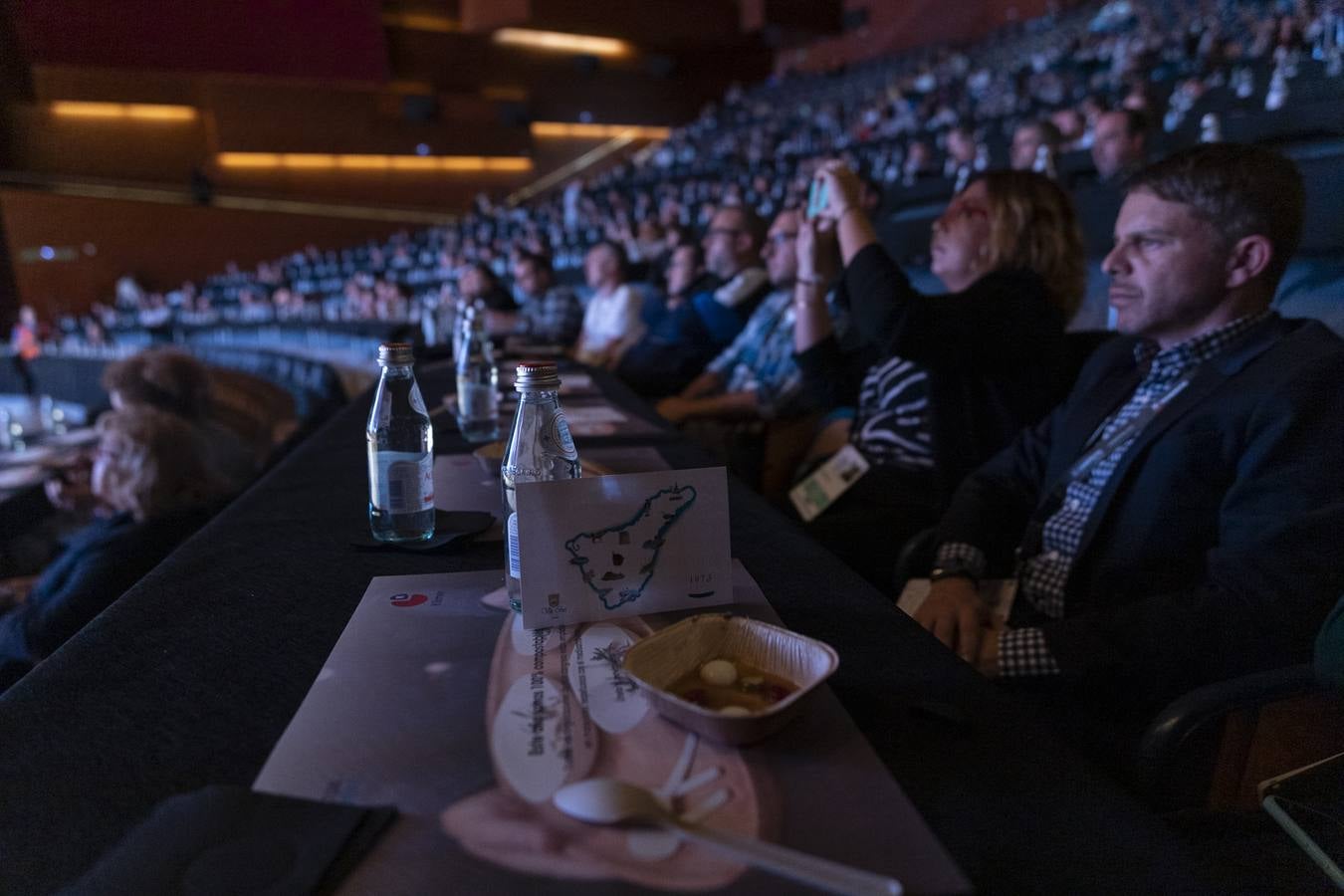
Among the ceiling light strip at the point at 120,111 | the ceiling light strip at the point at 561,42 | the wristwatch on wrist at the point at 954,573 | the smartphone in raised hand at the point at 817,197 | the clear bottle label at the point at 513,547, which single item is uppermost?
the ceiling light strip at the point at 561,42

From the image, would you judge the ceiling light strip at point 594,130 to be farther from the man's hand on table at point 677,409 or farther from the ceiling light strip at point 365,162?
the man's hand on table at point 677,409

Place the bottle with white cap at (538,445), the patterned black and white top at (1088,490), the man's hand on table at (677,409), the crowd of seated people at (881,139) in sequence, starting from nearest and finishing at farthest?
1. the bottle with white cap at (538,445)
2. the patterned black and white top at (1088,490)
3. the man's hand on table at (677,409)
4. the crowd of seated people at (881,139)

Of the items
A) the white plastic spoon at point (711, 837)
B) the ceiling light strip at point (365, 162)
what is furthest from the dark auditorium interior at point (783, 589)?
the ceiling light strip at point (365, 162)

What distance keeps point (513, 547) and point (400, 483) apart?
0.88 feet

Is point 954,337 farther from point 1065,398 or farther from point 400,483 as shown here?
point 400,483

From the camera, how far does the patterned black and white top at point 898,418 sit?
172 cm

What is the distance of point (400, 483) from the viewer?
91cm

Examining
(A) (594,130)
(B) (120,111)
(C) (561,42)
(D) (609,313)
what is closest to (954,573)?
(D) (609,313)

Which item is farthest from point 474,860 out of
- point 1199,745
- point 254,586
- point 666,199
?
point 666,199

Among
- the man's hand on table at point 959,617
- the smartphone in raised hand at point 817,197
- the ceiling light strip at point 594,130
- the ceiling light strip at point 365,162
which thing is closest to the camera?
the man's hand on table at point 959,617

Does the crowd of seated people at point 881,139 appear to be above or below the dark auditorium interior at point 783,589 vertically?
above

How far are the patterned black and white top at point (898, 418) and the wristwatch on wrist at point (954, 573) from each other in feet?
1.53

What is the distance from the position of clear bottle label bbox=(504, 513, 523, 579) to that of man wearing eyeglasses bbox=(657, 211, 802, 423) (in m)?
1.76

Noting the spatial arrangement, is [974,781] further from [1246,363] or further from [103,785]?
[1246,363]
